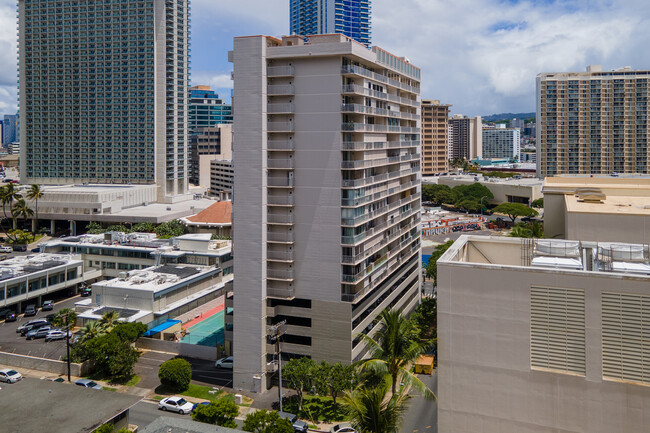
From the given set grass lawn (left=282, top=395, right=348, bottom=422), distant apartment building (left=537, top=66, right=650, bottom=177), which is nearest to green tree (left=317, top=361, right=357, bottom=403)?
grass lawn (left=282, top=395, right=348, bottom=422)

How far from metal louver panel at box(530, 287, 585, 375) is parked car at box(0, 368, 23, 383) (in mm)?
50962

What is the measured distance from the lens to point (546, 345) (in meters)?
22.1

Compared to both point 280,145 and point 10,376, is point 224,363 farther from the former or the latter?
point 280,145

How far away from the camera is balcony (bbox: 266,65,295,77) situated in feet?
159

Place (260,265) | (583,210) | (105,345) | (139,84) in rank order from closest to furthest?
1. (583,210)
2. (260,265)
3. (105,345)
4. (139,84)

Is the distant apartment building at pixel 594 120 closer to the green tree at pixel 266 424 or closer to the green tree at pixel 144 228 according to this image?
the green tree at pixel 144 228

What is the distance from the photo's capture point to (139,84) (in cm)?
15162

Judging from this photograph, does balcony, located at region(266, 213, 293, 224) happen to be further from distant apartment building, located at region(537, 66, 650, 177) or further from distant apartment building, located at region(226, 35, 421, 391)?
distant apartment building, located at region(537, 66, 650, 177)

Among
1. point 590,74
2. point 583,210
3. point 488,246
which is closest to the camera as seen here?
point 488,246

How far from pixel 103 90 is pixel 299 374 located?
135 metres

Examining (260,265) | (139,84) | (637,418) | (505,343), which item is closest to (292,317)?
(260,265)

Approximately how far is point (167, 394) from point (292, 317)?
45.4 feet

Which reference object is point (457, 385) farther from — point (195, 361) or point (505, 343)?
point (195, 361)


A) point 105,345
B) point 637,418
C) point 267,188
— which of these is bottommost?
point 105,345
